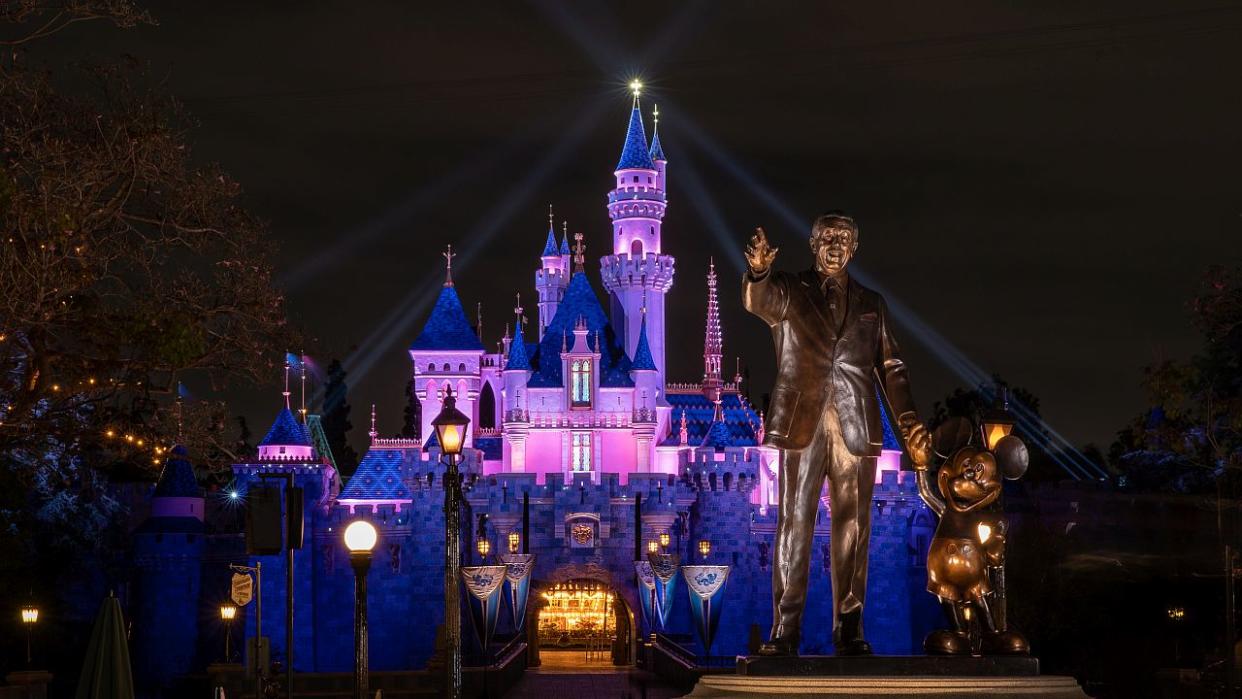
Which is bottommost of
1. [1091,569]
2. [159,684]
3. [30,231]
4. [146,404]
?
[159,684]

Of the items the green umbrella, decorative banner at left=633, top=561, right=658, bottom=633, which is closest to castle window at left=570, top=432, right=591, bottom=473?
decorative banner at left=633, top=561, right=658, bottom=633

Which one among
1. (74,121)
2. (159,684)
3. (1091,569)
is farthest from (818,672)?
(159,684)

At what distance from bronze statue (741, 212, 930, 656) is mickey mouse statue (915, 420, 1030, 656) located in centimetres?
31

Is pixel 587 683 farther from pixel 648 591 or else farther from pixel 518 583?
pixel 648 591

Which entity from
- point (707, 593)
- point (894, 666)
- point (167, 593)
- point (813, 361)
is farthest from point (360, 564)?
point (167, 593)

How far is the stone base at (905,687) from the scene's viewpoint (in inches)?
550

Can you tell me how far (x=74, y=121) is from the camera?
1861cm

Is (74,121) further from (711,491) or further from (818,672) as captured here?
(711,491)

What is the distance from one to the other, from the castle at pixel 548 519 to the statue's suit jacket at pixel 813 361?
134 feet

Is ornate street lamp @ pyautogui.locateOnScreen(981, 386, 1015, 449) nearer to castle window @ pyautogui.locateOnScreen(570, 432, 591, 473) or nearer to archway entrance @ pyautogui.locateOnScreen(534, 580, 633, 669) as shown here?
archway entrance @ pyautogui.locateOnScreen(534, 580, 633, 669)

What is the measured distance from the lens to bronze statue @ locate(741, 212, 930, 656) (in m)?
15.3

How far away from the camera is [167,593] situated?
60281 millimetres

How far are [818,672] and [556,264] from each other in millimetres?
58788

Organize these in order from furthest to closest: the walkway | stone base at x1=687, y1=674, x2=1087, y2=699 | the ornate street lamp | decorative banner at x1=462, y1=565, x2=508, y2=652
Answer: decorative banner at x1=462, y1=565, x2=508, y2=652
the walkway
the ornate street lamp
stone base at x1=687, y1=674, x2=1087, y2=699
